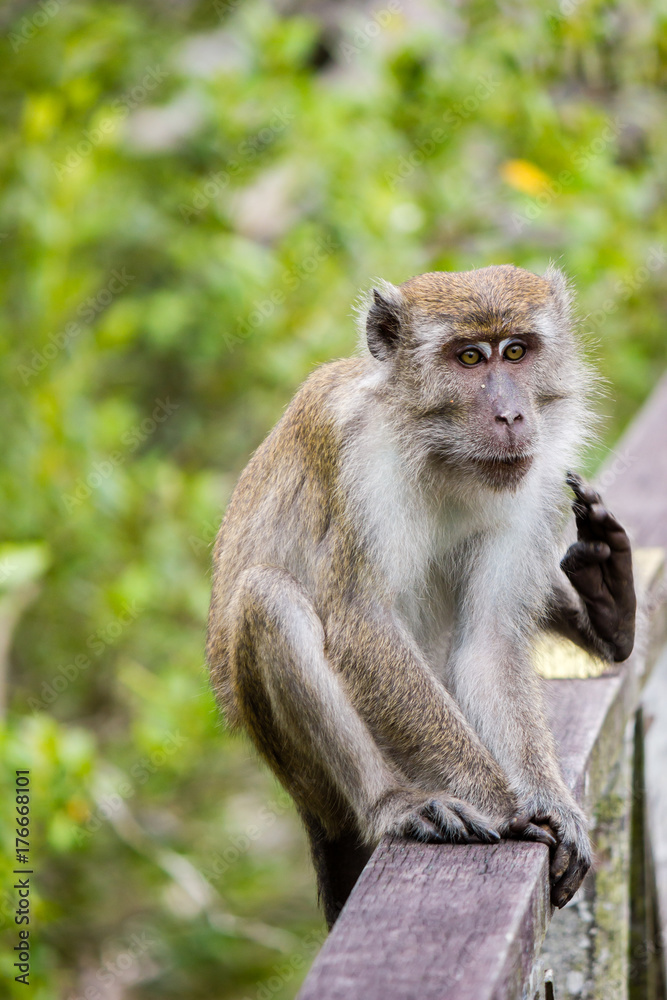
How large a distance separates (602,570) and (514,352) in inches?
23.2

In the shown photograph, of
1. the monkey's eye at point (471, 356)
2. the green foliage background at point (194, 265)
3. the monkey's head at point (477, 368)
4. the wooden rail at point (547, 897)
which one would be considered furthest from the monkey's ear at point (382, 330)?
the green foliage background at point (194, 265)

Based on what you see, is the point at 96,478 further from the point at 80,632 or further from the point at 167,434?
the point at 167,434

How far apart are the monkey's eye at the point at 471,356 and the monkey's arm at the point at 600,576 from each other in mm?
367

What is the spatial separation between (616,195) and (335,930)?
5.28m

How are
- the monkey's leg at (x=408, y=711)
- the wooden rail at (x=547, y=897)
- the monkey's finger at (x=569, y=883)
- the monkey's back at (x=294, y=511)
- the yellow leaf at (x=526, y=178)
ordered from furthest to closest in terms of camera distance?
the yellow leaf at (x=526, y=178) < the monkey's back at (x=294, y=511) < the monkey's leg at (x=408, y=711) < the monkey's finger at (x=569, y=883) < the wooden rail at (x=547, y=897)

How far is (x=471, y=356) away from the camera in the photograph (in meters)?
2.92

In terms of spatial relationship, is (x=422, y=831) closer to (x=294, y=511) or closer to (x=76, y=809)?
(x=294, y=511)

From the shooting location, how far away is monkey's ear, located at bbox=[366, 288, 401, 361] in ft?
10.2

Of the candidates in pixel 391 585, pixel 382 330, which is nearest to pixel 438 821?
pixel 391 585

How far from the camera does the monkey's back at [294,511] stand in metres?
3.01

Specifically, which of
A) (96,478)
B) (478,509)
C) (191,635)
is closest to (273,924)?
(191,635)

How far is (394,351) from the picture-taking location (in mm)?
3098

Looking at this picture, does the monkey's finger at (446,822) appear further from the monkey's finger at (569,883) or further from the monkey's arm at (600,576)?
the monkey's arm at (600,576)

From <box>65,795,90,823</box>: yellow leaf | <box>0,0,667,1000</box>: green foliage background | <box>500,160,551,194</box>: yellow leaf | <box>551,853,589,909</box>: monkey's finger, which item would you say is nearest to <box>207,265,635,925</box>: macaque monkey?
<box>551,853,589,909</box>: monkey's finger
